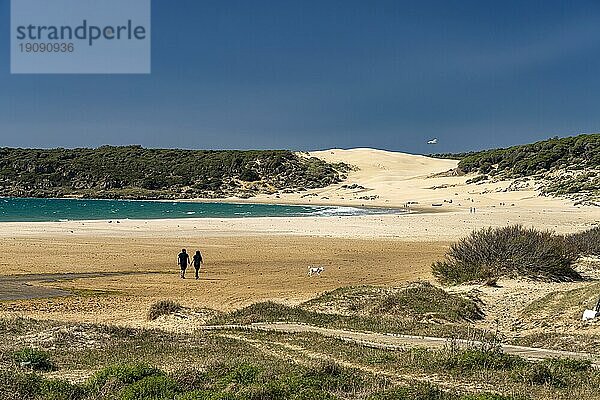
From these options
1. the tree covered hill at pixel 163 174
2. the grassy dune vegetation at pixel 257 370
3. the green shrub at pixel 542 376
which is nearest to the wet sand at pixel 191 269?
the grassy dune vegetation at pixel 257 370

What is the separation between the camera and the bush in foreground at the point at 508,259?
20891mm

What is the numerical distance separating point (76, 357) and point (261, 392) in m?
4.10

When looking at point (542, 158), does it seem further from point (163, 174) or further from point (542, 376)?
point (542, 376)

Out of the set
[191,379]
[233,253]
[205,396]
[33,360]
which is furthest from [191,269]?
[205,396]

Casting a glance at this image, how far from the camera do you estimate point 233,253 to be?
107ft

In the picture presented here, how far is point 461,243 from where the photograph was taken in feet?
76.2

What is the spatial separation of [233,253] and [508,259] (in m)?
14.8

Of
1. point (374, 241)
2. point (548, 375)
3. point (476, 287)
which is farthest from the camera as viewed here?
point (374, 241)

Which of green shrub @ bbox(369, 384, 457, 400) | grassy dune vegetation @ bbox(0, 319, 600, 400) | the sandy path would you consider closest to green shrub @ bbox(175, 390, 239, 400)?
grassy dune vegetation @ bbox(0, 319, 600, 400)

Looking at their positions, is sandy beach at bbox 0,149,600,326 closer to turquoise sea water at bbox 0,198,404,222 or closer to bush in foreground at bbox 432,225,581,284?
bush in foreground at bbox 432,225,581,284

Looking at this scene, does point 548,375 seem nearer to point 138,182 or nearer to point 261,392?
point 261,392

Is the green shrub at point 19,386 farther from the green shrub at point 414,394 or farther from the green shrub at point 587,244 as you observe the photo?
the green shrub at point 587,244

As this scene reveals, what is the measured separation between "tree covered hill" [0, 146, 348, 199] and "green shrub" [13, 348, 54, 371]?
90.8 metres

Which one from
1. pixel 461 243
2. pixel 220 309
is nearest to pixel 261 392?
pixel 220 309
